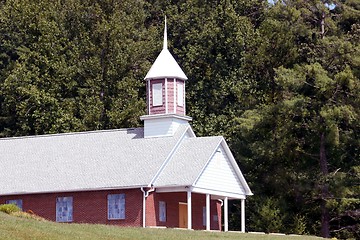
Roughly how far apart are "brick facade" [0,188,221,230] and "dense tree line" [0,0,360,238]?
8.80 meters

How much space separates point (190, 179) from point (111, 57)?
22799mm

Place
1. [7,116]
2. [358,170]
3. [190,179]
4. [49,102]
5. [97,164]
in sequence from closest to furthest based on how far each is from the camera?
1. [190,179]
2. [97,164]
3. [358,170]
4. [49,102]
5. [7,116]

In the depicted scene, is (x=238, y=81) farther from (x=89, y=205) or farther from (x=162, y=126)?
(x=89, y=205)

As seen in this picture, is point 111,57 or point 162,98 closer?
point 162,98

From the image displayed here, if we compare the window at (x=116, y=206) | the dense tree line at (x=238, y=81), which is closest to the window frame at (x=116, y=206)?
the window at (x=116, y=206)

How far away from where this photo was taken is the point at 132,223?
56.0m

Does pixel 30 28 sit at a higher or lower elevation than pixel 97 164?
higher

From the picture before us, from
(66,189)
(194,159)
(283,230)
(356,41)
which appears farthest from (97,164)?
(356,41)

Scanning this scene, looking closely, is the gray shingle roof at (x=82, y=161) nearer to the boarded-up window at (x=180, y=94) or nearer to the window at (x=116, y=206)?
the window at (x=116, y=206)

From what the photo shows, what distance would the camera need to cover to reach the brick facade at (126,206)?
184 feet

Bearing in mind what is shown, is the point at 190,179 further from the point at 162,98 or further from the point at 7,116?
the point at 7,116

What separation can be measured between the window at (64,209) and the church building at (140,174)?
0.06m

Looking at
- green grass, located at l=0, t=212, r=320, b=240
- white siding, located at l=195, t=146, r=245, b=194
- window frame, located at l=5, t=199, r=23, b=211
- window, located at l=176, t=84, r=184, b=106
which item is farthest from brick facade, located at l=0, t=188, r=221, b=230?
green grass, located at l=0, t=212, r=320, b=240

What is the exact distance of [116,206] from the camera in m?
56.9
